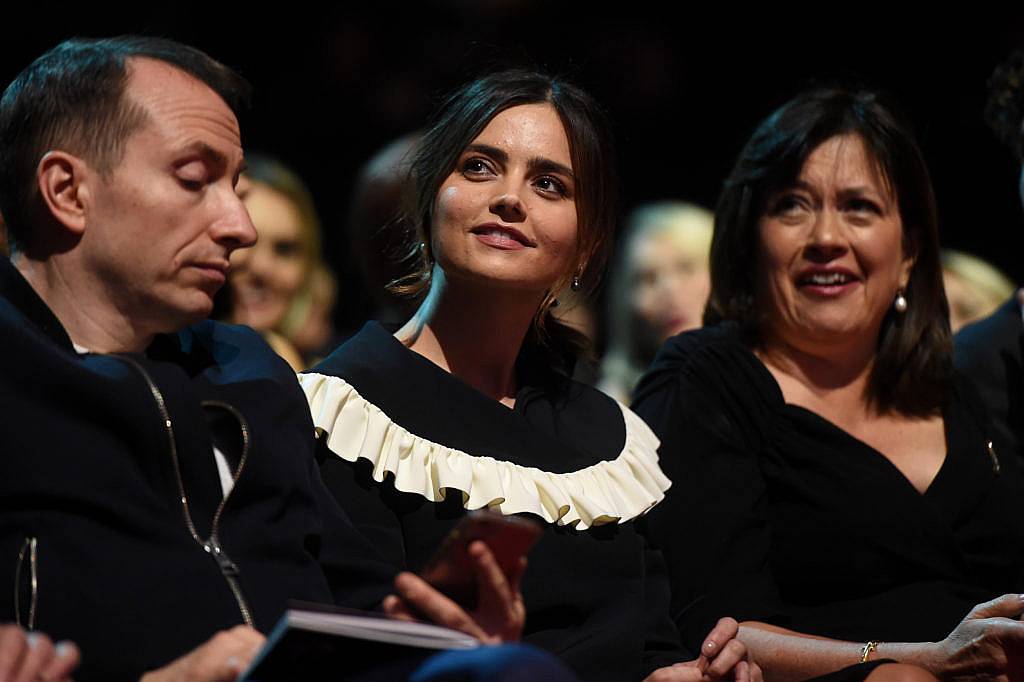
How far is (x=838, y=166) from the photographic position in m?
3.22

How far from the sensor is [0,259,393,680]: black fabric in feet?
6.19

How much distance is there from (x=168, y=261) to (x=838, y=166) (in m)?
1.70

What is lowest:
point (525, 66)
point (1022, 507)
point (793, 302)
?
point (1022, 507)

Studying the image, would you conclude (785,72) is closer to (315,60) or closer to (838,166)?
(315,60)

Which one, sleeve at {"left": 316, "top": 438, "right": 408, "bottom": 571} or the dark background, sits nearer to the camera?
sleeve at {"left": 316, "top": 438, "right": 408, "bottom": 571}

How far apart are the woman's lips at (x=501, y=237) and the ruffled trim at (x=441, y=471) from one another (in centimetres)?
39

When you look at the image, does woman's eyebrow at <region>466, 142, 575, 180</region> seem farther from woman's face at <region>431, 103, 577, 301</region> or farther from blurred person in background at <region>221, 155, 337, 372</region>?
blurred person in background at <region>221, 155, 337, 372</region>

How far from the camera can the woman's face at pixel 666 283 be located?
4.97m

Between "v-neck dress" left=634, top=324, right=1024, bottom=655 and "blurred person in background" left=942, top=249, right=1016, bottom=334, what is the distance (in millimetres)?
1852

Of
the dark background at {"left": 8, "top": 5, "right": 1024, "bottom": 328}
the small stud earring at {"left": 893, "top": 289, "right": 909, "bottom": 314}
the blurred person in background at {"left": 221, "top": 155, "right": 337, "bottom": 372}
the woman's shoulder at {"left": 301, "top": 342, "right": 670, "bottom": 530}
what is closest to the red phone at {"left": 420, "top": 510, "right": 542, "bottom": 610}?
the woman's shoulder at {"left": 301, "top": 342, "right": 670, "bottom": 530}

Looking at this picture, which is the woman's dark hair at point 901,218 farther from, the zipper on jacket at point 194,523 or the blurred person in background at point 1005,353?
the zipper on jacket at point 194,523

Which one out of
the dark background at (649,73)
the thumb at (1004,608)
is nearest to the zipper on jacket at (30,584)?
the thumb at (1004,608)

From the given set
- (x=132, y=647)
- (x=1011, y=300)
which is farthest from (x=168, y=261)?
(x=1011, y=300)

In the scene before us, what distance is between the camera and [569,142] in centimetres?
276
